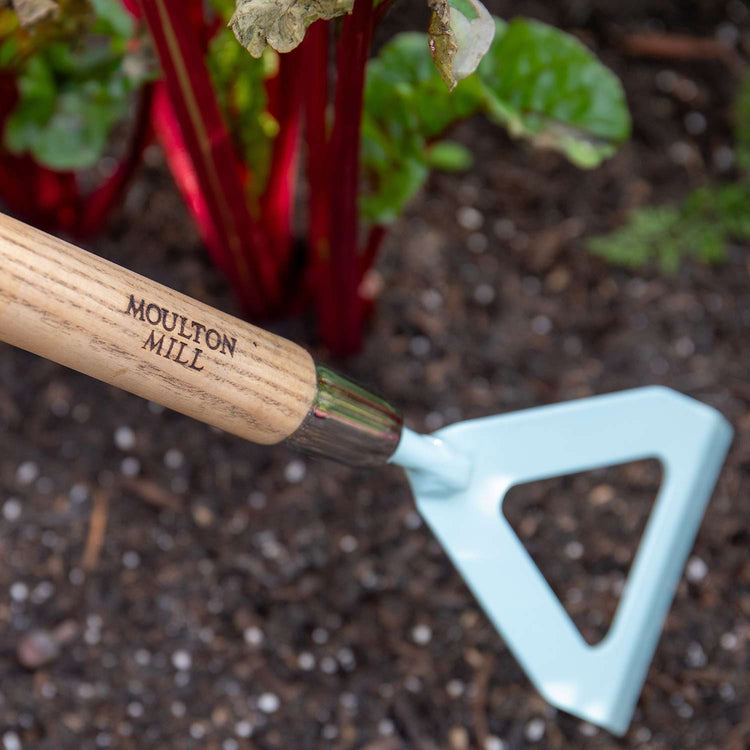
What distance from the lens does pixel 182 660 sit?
3.14 feet

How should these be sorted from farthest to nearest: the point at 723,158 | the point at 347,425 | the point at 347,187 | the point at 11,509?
the point at 723,158
the point at 11,509
the point at 347,187
the point at 347,425

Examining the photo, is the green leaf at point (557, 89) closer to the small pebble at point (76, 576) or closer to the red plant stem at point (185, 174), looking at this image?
the red plant stem at point (185, 174)

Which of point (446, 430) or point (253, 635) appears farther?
point (253, 635)

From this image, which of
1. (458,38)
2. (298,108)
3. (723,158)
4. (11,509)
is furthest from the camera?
(723,158)

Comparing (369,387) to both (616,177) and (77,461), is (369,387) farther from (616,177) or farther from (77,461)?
(616,177)

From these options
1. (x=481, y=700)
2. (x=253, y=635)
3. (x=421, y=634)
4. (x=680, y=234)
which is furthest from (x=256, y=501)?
(x=680, y=234)

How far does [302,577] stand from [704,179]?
0.85 m

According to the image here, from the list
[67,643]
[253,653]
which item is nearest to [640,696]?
[253,653]

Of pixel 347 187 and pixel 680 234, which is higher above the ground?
pixel 347 187

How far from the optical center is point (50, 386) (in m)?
1.04

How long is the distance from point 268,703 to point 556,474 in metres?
0.43

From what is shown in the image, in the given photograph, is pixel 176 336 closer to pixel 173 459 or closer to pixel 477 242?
pixel 173 459

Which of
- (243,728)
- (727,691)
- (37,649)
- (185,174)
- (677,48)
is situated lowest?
(727,691)

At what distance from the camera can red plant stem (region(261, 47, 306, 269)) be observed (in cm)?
81
